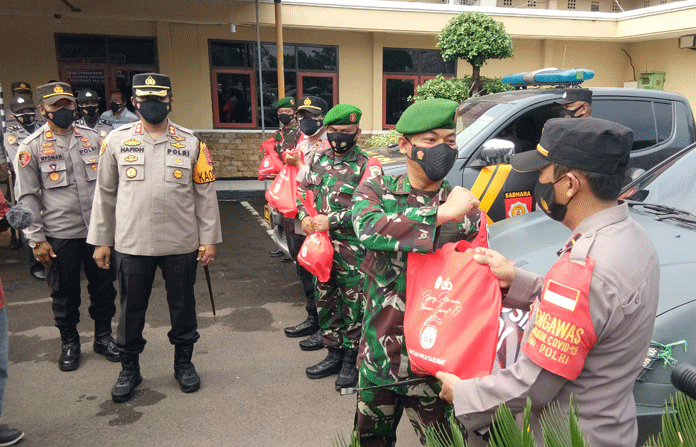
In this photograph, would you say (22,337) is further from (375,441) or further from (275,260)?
(375,441)

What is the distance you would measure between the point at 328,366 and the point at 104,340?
185cm

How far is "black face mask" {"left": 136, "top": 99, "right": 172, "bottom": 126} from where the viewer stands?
326 centimetres

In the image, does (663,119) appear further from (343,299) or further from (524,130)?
(343,299)

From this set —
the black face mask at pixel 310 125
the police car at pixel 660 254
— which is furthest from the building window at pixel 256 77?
the police car at pixel 660 254

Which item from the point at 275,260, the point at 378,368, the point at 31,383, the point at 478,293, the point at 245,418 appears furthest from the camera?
the point at 275,260

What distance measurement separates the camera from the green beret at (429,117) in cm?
199

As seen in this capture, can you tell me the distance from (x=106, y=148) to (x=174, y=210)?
1.90 ft

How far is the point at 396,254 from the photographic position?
2.05 metres

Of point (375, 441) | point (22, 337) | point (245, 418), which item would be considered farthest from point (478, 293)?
point (22, 337)

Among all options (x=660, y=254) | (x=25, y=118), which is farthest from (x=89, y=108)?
(x=660, y=254)

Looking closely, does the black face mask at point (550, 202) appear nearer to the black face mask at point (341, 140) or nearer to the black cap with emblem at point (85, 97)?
the black face mask at point (341, 140)

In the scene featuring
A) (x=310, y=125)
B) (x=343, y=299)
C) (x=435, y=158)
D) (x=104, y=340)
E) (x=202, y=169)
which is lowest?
(x=104, y=340)

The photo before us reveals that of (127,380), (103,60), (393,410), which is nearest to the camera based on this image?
(393,410)

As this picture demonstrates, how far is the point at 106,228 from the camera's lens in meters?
3.43
